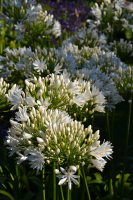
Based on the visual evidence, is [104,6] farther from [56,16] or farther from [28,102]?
[28,102]

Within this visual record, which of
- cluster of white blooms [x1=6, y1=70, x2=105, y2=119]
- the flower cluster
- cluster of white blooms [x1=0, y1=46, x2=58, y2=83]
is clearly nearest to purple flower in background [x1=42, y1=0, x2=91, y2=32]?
cluster of white blooms [x1=0, y1=46, x2=58, y2=83]

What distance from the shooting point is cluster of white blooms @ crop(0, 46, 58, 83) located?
8.15ft

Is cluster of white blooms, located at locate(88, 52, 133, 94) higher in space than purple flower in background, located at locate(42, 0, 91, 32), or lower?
lower

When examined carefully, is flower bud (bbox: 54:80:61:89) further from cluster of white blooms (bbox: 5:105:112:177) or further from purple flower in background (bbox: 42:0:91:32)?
purple flower in background (bbox: 42:0:91:32)

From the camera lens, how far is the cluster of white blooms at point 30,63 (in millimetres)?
2484

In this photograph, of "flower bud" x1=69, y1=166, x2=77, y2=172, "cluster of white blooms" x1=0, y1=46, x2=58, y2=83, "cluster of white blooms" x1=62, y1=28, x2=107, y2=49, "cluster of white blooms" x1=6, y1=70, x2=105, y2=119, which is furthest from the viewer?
"cluster of white blooms" x1=62, y1=28, x2=107, y2=49

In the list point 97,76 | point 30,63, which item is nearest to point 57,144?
point 97,76

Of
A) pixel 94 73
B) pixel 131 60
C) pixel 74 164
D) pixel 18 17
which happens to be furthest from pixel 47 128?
pixel 131 60

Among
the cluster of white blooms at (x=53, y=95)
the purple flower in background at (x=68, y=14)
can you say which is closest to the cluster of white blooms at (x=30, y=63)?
the cluster of white blooms at (x=53, y=95)

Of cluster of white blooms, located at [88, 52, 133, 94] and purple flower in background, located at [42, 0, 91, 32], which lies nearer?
cluster of white blooms, located at [88, 52, 133, 94]

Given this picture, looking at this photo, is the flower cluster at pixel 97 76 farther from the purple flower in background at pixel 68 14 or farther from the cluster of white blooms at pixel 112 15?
the purple flower in background at pixel 68 14

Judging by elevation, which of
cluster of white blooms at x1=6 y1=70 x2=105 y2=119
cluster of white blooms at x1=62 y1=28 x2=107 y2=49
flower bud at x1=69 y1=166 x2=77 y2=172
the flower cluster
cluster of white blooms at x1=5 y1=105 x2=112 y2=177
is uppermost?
cluster of white blooms at x1=62 y1=28 x2=107 y2=49

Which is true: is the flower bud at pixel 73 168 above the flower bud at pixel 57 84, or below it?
below

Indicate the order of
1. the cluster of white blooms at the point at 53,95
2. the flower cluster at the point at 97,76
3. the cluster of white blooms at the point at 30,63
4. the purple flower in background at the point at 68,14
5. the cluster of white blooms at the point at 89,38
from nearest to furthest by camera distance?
the cluster of white blooms at the point at 53,95, the flower cluster at the point at 97,76, the cluster of white blooms at the point at 30,63, the cluster of white blooms at the point at 89,38, the purple flower in background at the point at 68,14
